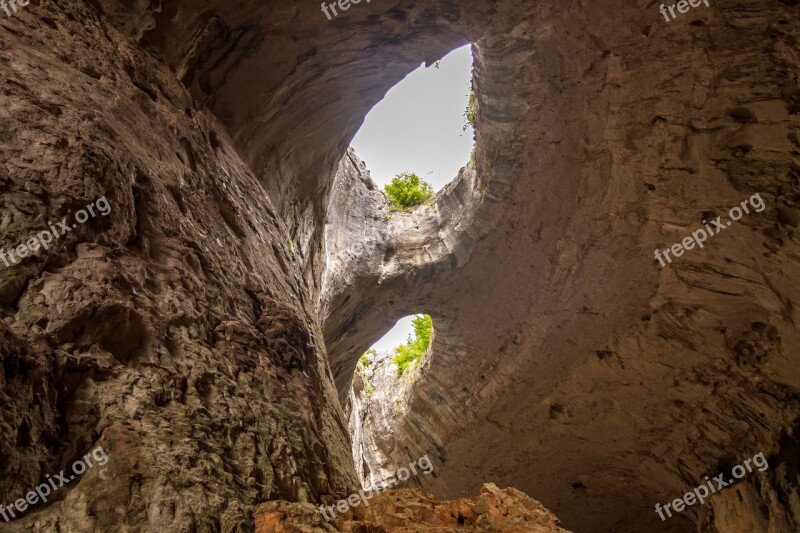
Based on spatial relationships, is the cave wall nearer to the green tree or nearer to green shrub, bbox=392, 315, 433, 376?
the green tree

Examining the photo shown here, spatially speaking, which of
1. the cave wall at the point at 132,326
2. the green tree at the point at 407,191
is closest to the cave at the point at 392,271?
the cave wall at the point at 132,326

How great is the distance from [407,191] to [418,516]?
10.1 meters

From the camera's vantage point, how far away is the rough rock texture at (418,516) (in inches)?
88.3

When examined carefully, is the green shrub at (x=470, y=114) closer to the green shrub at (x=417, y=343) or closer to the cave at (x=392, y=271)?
the cave at (x=392, y=271)

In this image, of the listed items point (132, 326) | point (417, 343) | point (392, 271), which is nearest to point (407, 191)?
point (392, 271)

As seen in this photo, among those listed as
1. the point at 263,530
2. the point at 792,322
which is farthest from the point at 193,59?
the point at 792,322

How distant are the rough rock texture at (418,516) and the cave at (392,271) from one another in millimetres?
18

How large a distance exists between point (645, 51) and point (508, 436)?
7.23 m

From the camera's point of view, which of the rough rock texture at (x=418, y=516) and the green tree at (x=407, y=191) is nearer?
the rough rock texture at (x=418, y=516)

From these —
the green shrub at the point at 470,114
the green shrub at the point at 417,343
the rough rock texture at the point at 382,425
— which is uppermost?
the green shrub at the point at 470,114

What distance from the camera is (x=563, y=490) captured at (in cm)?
1075

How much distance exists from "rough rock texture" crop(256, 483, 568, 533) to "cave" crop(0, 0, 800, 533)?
2cm

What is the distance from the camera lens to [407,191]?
40.2 feet

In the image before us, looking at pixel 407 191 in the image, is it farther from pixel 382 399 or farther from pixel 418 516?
pixel 418 516
